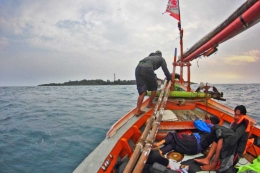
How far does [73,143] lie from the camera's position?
231 inches

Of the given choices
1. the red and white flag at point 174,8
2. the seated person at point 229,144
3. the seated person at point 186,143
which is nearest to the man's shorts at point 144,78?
the seated person at point 186,143

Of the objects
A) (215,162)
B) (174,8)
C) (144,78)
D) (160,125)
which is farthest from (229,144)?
(174,8)

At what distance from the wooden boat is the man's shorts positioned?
437 millimetres

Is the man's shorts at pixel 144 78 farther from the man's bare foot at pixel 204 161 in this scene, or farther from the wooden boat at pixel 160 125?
the man's bare foot at pixel 204 161

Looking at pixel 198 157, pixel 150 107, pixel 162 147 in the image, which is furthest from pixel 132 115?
pixel 198 157

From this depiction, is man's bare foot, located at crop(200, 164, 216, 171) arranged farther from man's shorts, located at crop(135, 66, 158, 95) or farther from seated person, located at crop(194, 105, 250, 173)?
man's shorts, located at crop(135, 66, 158, 95)

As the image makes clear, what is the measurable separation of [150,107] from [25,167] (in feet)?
12.4

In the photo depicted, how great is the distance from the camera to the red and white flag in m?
8.43

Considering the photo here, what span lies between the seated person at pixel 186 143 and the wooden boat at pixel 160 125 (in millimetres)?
154

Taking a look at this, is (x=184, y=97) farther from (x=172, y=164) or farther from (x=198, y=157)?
(x=172, y=164)

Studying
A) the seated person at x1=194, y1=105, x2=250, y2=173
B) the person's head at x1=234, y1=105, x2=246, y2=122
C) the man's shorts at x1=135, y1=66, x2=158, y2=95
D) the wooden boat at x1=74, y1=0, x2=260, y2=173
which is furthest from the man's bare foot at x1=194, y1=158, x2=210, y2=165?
the man's shorts at x1=135, y1=66, x2=158, y2=95

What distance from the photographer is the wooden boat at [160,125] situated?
98.8 inches

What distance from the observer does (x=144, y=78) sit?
4.69 meters

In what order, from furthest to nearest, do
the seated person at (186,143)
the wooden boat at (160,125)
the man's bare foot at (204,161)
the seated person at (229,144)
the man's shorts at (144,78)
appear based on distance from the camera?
the man's shorts at (144,78)
the seated person at (186,143)
the man's bare foot at (204,161)
the seated person at (229,144)
the wooden boat at (160,125)
